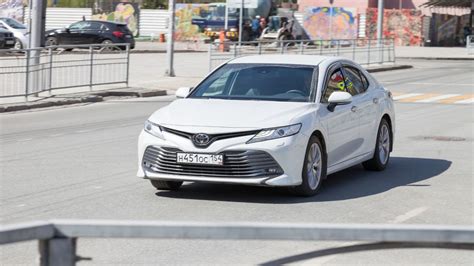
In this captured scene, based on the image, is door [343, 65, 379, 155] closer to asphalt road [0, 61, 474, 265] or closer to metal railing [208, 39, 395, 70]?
asphalt road [0, 61, 474, 265]

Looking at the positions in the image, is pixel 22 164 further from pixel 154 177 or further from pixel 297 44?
pixel 297 44

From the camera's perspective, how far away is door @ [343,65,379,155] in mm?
11844

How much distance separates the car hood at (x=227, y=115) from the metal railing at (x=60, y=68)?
10852 mm

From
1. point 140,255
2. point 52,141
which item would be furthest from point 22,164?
point 140,255

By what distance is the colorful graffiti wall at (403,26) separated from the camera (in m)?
69.6

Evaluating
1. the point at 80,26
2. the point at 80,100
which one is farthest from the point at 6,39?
the point at 80,100

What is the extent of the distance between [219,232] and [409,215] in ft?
19.1

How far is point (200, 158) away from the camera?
9.72 m

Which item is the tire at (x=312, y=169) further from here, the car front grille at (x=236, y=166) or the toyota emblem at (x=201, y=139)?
the toyota emblem at (x=201, y=139)

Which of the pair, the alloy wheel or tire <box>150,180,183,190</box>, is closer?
the alloy wheel

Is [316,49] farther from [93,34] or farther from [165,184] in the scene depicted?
[165,184]

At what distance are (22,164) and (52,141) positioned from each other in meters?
2.77

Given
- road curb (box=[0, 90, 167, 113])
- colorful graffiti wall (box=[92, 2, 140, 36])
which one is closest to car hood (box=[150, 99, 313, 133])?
road curb (box=[0, 90, 167, 113])

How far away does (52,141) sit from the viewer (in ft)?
50.2
